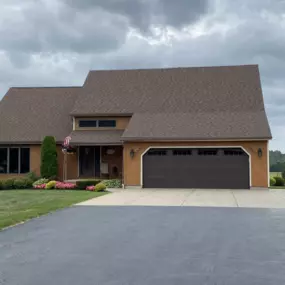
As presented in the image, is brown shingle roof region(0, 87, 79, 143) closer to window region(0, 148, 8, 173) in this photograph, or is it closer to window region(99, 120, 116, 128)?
window region(0, 148, 8, 173)

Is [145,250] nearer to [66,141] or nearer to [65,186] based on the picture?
[65,186]

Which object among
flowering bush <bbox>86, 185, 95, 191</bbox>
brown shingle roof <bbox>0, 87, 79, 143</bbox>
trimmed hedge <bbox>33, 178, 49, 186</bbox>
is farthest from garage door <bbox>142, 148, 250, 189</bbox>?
brown shingle roof <bbox>0, 87, 79, 143</bbox>

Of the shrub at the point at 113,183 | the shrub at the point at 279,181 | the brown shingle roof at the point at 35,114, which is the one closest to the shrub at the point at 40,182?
the brown shingle roof at the point at 35,114

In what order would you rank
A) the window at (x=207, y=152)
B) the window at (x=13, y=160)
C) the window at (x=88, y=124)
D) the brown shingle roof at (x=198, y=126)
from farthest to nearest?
the window at (x=13, y=160) → the window at (x=88, y=124) → the window at (x=207, y=152) → the brown shingle roof at (x=198, y=126)

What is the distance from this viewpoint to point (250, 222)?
36.2 feet

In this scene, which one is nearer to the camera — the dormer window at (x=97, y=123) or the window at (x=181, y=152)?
the window at (x=181, y=152)

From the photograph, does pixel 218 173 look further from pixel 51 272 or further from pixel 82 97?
pixel 51 272

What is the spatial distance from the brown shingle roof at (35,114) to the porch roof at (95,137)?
56.3 inches

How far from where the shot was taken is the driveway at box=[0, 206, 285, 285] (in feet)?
19.2

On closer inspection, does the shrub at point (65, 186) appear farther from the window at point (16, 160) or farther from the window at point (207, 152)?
the window at point (207, 152)

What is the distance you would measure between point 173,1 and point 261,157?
1092 centimetres

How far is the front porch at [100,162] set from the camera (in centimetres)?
2689

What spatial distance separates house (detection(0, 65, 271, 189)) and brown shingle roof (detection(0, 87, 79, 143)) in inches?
2.6

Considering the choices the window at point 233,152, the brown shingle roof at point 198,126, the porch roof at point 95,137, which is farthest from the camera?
the porch roof at point 95,137
